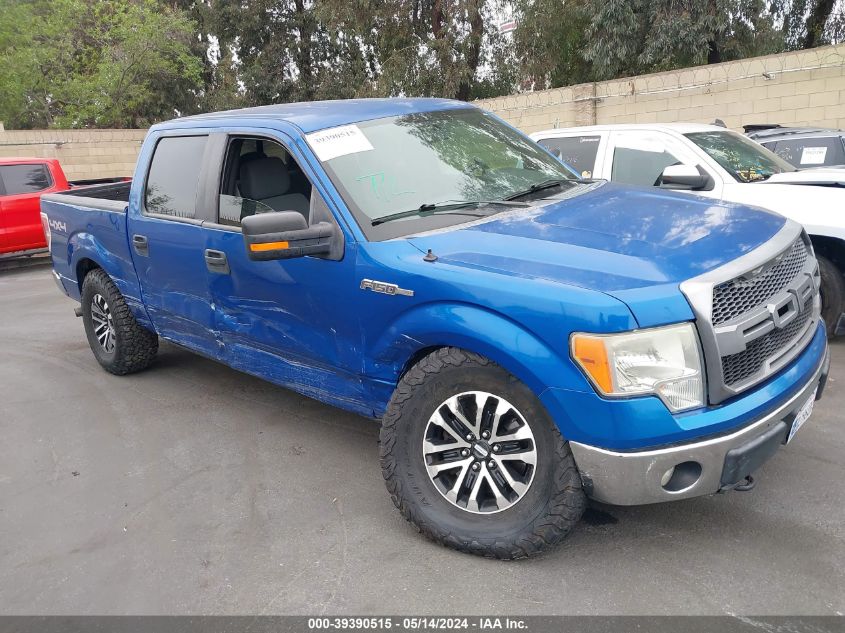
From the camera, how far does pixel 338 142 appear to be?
3822mm

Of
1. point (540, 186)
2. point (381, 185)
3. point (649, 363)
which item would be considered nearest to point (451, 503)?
point (649, 363)

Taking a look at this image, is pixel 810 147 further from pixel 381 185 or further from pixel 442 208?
pixel 381 185

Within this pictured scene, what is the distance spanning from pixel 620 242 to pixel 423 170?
1209 millimetres

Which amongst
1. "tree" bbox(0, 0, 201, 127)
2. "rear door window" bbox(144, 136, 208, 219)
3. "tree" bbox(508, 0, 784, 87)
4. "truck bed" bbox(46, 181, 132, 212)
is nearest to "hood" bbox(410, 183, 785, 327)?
"rear door window" bbox(144, 136, 208, 219)

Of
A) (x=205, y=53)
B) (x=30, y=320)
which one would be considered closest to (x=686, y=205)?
(x=30, y=320)

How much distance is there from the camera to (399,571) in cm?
312

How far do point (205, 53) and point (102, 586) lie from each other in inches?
1310

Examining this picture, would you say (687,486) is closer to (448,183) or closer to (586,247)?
(586,247)

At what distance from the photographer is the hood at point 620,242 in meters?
2.72

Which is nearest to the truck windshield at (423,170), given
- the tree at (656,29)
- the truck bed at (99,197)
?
the truck bed at (99,197)

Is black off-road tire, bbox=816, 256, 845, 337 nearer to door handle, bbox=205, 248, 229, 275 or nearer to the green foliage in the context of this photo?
door handle, bbox=205, 248, 229, 275

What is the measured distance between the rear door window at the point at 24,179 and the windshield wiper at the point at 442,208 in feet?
36.3

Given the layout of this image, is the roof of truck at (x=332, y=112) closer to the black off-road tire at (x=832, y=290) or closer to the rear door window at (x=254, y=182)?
the rear door window at (x=254, y=182)

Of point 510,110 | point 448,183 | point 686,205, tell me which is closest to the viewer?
point 686,205
